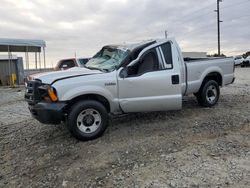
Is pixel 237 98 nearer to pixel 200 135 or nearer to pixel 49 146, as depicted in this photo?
pixel 200 135

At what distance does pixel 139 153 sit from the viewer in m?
5.45

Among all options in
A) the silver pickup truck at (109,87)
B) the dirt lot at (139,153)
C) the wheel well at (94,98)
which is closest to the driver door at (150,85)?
the silver pickup truck at (109,87)

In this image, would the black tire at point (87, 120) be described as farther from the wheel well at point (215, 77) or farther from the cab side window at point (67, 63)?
the cab side window at point (67, 63)

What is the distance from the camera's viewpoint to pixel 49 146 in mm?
6098

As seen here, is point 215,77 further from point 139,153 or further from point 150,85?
point 139,153

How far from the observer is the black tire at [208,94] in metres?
8.62

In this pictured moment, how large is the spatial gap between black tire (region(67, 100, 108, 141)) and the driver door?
0.59 metres

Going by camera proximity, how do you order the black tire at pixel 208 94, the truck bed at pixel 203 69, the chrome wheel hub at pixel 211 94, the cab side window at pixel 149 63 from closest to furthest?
the cab side window at pixel 149 63 < the truck bed at pixel 203 69 < the black tire at pixel 208 94 < the chrome wheel hub at pixel 211 94

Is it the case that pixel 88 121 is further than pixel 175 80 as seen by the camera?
No

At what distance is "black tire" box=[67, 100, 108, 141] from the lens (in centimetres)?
594

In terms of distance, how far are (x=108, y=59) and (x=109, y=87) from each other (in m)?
1.07

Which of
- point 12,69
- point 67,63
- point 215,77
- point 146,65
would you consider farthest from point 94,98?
point 12,69

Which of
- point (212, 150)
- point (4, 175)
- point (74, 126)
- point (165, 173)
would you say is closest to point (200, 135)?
point (212, 150)

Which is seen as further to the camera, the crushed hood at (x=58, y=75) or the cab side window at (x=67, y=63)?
the cab side window at (x=67, y=63)
